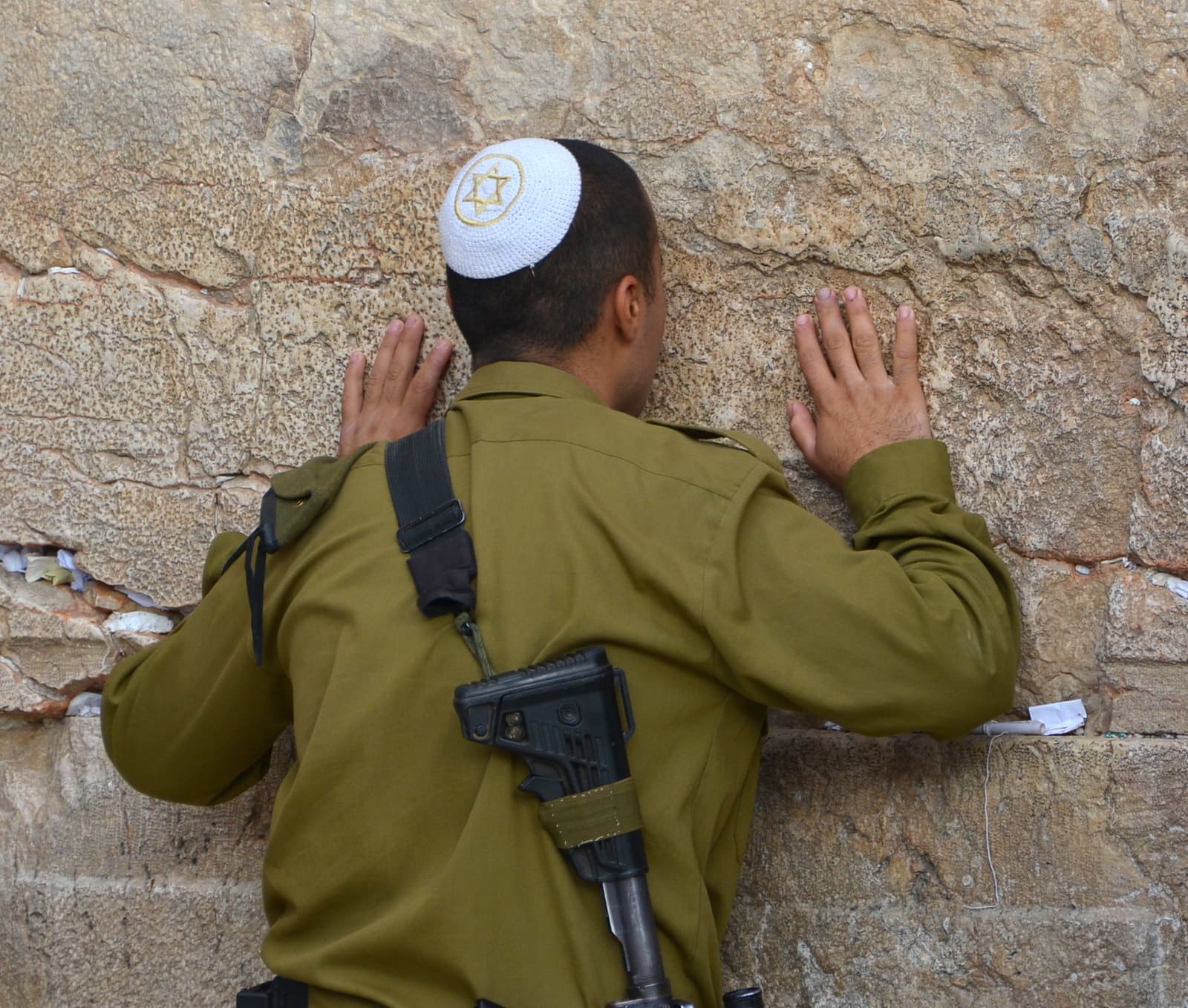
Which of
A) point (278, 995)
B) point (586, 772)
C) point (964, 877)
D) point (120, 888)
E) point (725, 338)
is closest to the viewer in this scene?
point (586, 772)

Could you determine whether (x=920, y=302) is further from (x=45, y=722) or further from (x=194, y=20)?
(x=45, y=722)

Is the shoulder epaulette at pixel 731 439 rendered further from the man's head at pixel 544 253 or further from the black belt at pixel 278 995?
the black belt at pixel 278 995

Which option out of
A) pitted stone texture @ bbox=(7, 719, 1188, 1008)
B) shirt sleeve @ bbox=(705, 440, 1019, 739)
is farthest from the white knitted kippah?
pitted stone texture @ bbox=(7, 719, 1188, 1008)

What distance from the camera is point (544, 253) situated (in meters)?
1.60

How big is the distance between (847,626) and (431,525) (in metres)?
0.50

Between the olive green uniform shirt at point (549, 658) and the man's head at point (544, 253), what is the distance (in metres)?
0.13

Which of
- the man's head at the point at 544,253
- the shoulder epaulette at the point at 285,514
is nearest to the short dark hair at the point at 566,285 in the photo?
the man's head at the point at 544,253

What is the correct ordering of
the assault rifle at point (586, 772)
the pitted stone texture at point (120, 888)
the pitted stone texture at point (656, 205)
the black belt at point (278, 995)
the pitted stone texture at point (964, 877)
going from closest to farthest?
the assault rifle at point (586, 772) → the black belt at point (278, 995) → the pitted stone texture at point (964, 877) → the pitted stone texture at point (656, 205) → the pitted stone texture at point (120, 888)

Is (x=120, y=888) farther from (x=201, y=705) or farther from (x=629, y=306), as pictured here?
(x=629, y=306)

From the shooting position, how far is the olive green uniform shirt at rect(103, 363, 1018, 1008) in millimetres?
1372

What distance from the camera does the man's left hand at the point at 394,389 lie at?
1.93 m

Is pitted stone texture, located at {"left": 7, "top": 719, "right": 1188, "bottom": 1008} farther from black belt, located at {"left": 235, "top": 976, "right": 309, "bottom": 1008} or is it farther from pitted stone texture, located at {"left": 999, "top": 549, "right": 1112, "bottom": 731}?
black belt, located at {"left": 235, "top": 976, "right": 309, "bottom": 1008}

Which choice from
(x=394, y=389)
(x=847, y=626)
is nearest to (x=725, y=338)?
(x=394, y=389)

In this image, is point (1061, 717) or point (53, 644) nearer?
point (1061, 717)
